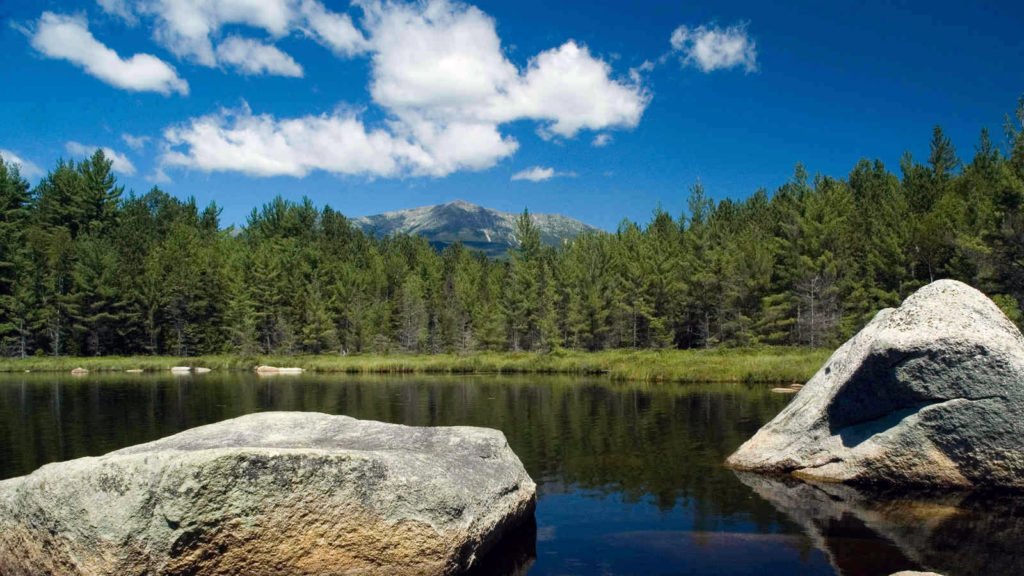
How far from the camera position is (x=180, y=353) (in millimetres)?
83062

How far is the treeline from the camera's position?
62.0 meters

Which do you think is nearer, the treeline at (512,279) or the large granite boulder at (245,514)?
the large granite boulder at (245,514)

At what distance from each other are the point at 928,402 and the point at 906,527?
3.21 m

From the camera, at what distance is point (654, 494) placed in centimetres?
1467

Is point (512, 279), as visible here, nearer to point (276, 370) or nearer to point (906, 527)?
point (276, 370)

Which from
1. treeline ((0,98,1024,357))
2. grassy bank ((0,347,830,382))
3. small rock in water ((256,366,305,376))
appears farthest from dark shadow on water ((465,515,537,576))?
small rock in water ((256,366,305,376))

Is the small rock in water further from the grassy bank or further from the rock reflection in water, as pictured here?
the rock reflection in water

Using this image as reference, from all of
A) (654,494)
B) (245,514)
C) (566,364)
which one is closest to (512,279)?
(566,364)

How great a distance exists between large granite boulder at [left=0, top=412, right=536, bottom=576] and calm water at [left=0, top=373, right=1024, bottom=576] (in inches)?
73.2

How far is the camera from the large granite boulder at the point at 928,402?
13.2 metres

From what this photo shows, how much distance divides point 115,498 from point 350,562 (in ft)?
10.0

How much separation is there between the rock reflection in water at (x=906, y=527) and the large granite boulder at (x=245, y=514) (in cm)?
627

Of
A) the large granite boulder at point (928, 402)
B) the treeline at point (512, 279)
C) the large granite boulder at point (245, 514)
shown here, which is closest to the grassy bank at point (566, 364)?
the treeline at point (512, 279)

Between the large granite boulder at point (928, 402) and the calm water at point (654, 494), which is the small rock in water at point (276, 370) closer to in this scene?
the calm water at point (654, 494)
